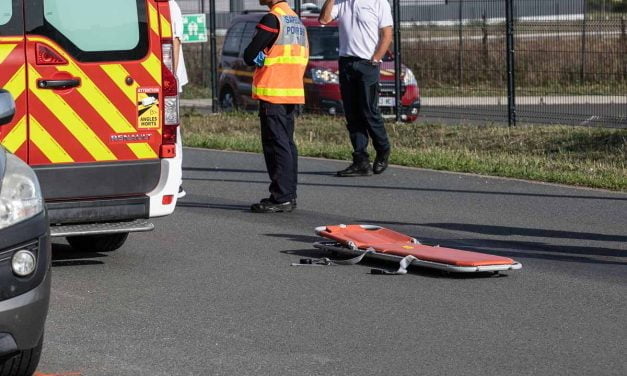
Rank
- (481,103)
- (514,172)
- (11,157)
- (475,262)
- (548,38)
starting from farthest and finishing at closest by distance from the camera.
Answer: (481,103) → (548,38) → (514,172) → (475,262) → (11,157)

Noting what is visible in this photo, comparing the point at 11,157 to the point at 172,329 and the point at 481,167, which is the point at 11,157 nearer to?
the point at 172,329

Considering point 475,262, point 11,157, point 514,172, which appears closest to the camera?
point 11,157

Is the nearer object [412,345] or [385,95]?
[412,345]

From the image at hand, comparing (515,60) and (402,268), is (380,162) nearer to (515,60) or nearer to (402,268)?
(402,268)

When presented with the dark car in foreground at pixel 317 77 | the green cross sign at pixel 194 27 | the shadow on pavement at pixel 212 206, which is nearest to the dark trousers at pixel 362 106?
the shadow on pavement at pixel 212 206

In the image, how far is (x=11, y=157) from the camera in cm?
634

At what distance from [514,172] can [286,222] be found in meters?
3.66

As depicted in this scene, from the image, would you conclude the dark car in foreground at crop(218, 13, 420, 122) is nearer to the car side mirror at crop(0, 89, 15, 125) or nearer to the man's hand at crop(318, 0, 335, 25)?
the man's hand at crop(318, 0, 335, 25)

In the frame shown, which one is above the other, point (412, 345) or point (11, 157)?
point (11, 157)

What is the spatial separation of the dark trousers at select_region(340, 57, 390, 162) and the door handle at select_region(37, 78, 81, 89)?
5548 mm

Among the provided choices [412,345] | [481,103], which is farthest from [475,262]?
[481,103]

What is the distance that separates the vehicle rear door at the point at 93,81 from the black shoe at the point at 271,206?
270 cm

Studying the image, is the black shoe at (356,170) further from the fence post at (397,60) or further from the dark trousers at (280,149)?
the fence post at (397,60)

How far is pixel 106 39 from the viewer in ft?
28.9
